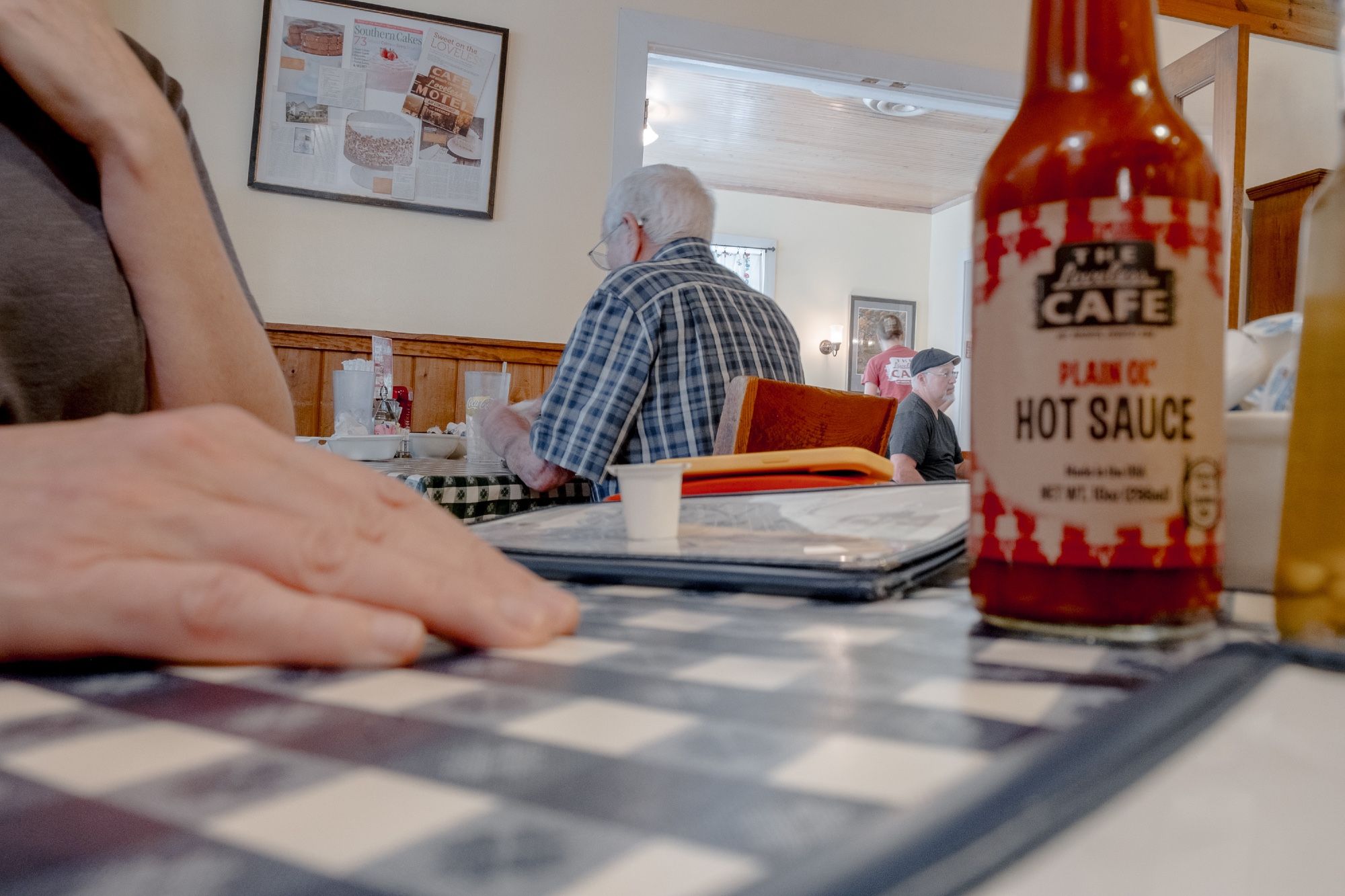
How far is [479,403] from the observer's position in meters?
1.92

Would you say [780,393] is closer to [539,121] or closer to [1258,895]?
[1258,895]

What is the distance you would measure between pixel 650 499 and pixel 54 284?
1.61 feet

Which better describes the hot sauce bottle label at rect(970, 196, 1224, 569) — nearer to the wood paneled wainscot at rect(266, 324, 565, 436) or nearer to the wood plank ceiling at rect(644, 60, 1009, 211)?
the wood paneled wainscot at rect(266, 324, 565, 436)

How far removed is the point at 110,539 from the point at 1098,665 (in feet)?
1.09

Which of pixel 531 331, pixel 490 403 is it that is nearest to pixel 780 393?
pixel 490 403

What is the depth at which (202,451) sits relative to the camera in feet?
1.10

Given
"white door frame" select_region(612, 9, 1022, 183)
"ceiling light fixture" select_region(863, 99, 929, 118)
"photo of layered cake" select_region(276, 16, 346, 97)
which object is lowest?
Answer: "photo of layered cake" select_region(276, 16, 346, 97)

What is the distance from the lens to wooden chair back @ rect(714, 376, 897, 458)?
135cm

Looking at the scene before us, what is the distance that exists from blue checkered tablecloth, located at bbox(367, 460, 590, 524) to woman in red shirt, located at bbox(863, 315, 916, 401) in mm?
5466

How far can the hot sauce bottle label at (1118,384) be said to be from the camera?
316 millimetres

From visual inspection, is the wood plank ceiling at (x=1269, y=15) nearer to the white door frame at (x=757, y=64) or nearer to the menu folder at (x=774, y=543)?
the white door frame at (x=757, y=64)

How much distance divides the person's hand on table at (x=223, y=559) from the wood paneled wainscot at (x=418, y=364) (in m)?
2.38

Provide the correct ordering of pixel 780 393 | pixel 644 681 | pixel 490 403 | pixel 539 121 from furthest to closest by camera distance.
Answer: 1. pixel 539 121
2. pixel 490 403
3. pixel 780 393
4. pixel 644 681

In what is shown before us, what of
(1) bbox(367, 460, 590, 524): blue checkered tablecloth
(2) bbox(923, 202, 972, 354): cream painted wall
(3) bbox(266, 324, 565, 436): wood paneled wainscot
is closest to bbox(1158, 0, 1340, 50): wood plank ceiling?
(3) bbox(266, 324, 565, 436): wood paneled wainscot
